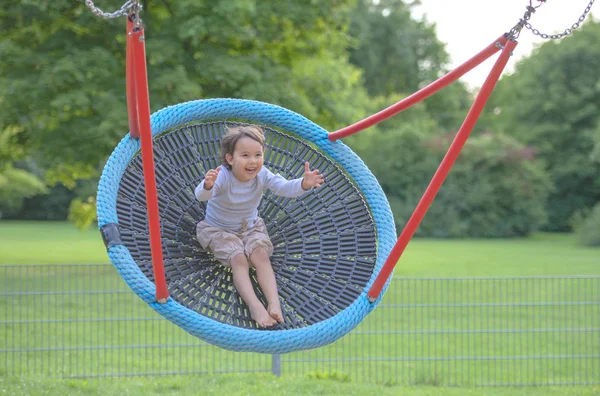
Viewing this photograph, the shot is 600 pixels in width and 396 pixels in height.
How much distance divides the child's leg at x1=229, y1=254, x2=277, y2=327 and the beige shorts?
1.4 inches

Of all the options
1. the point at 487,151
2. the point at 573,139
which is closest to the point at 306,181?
the point at 487,151

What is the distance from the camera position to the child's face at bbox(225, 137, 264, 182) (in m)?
3.12

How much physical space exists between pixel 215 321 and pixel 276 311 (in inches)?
14.4

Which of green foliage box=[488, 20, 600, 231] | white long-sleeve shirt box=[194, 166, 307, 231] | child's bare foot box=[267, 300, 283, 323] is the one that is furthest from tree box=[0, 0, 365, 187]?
green foliage box=[488, 20, 600, 231]

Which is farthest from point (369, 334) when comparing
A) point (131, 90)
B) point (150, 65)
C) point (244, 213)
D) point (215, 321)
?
point (150, 65)

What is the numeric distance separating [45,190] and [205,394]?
2353 cm

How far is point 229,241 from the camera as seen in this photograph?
3178 millimetres

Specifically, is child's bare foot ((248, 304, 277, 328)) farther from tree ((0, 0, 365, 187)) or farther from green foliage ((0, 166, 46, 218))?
green foliage ((0, 166, 46, 218))

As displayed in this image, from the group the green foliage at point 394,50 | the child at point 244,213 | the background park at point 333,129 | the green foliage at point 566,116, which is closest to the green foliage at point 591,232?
the background park at point 333,129

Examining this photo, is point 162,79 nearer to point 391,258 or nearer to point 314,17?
point 314,17

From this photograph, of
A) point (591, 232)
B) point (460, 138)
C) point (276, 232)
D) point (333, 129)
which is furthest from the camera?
point (591, 232)

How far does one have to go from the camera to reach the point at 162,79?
919 cm

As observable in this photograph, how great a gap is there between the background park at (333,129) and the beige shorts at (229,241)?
5.45 feet

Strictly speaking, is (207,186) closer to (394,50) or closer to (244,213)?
(244,213)
